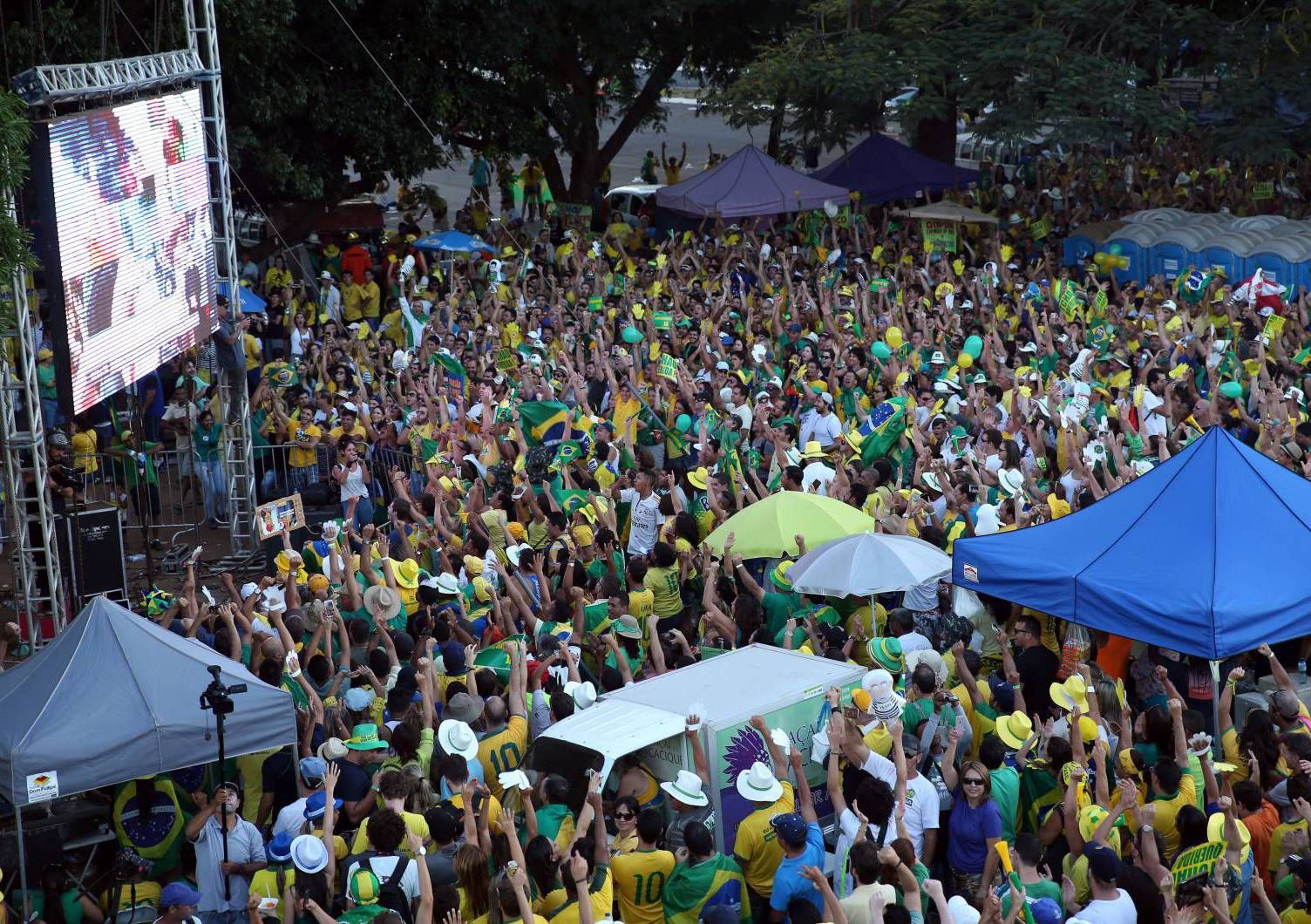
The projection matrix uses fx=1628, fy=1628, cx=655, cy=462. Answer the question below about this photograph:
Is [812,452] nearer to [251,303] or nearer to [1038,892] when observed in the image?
[1038,892]

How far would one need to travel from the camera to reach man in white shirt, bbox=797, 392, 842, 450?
1378 cm

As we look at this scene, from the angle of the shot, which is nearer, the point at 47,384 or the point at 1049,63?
the point at 47,384

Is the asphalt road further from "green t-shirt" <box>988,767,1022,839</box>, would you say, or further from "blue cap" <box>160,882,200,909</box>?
"blue cap" <box>160,882,200,909</box>

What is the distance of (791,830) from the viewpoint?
6.66 metres

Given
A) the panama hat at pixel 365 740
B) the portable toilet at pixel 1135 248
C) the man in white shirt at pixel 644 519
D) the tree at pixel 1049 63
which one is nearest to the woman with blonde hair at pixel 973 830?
the panama hat at pixel 365 740

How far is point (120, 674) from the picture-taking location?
327 inches

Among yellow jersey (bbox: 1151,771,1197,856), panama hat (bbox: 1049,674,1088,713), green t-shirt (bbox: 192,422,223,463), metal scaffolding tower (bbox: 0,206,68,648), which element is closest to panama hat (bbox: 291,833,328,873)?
panama hat (bbox: 1049,674,1088,713)

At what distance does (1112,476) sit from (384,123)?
13607mm

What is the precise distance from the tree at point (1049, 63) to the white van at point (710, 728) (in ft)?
51.1

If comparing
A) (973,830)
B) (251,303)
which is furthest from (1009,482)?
(251,303)

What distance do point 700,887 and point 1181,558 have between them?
4.06m

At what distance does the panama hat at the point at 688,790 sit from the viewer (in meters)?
7.38

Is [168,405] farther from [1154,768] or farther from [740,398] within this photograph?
[1154,768]

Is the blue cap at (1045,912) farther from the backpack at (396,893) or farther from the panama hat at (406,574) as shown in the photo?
the panama hat at (406,574)
